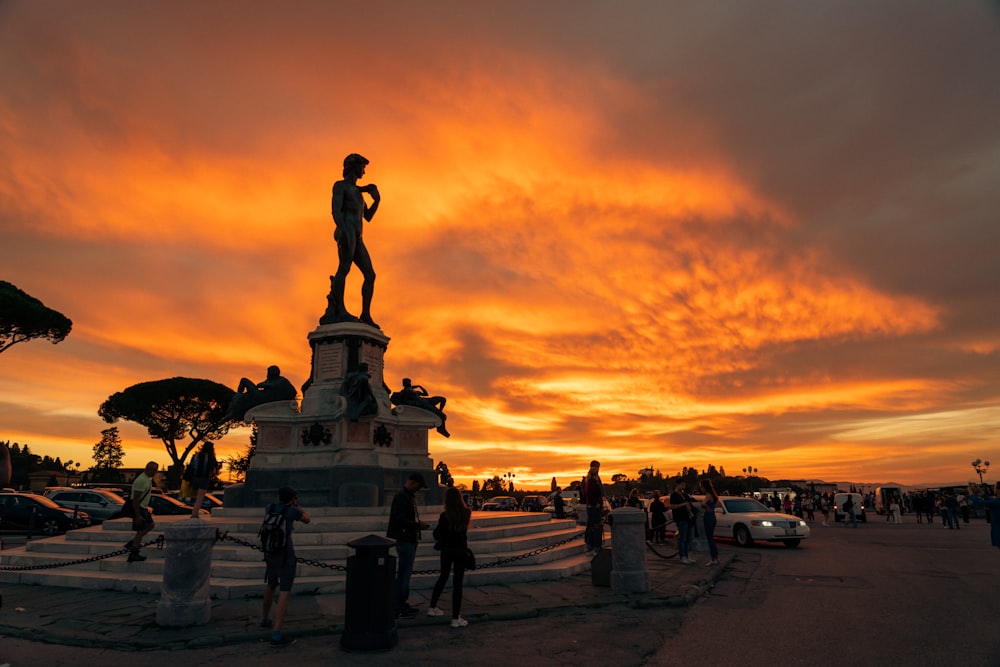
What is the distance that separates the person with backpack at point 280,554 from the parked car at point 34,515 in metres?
18.6

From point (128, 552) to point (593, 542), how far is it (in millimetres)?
9412

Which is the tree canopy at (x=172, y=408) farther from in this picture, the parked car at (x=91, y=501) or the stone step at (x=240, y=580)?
the stone step at (x=240, y=580)

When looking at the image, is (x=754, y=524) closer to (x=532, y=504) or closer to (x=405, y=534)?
(x=405, y=534)

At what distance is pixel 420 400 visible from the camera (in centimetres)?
1695

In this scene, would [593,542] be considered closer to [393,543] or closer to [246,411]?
[393,543]

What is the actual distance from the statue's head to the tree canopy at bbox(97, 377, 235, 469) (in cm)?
3673

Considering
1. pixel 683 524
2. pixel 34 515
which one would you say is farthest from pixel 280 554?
pixel 34 515

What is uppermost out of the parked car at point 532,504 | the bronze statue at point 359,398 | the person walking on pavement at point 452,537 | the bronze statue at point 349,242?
the bronze statue at point 349,242

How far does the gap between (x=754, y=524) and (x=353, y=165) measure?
53.6 ft

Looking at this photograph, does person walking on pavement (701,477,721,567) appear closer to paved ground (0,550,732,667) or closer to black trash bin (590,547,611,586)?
paved ground (0,550,732,667)

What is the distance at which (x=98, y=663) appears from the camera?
5.88 meters

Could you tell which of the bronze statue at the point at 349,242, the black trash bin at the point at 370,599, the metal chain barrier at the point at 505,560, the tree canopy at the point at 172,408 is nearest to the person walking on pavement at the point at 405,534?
the black trash bin at the point at 370,599

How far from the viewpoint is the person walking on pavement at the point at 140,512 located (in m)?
10.2

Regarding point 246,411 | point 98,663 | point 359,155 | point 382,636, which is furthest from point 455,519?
point 359,155
